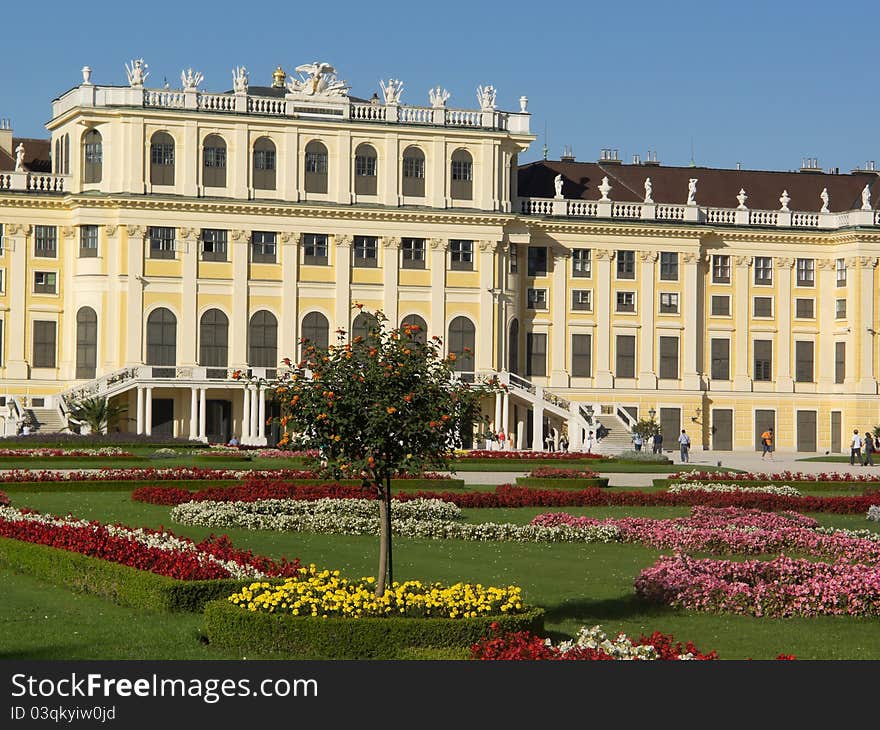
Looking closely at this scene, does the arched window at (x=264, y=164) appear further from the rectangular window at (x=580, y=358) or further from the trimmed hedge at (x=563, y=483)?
the trimmed hedge at (x=563, y=483)

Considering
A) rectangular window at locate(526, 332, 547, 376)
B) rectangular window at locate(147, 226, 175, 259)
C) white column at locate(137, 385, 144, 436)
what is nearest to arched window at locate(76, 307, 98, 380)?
rectangular window at locate(147, 226, 175, 259)

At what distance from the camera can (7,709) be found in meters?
11.8

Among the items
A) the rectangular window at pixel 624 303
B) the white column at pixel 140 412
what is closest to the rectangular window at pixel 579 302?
the rectangular window at pixel 624 303

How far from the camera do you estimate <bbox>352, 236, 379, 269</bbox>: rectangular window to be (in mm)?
73500

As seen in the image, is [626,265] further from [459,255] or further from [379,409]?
[379,409]

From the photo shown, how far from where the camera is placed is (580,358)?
78000 mm

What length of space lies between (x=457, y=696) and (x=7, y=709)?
318 centimetres

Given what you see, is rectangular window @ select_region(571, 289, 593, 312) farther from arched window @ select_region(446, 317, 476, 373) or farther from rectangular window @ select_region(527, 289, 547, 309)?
arched window @ select_region(446, 317, 476, 373)

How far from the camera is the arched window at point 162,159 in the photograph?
70.8 metres

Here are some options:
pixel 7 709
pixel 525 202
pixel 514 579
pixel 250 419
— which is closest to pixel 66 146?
pixel 250 419

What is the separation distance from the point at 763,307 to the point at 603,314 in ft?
28.1

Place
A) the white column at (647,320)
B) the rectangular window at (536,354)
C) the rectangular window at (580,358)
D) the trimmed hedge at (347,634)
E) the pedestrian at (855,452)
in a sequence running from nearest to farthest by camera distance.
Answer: the trimmed hedge at (347,634) → the pedestrian at (855,452) → the rectangular window at (536,354) → the rectangular window at (580,358) → the white column at (647,320)

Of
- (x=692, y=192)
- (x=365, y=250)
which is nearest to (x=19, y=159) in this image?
(x=365, y=250)

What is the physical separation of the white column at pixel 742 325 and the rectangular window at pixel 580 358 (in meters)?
7.49
